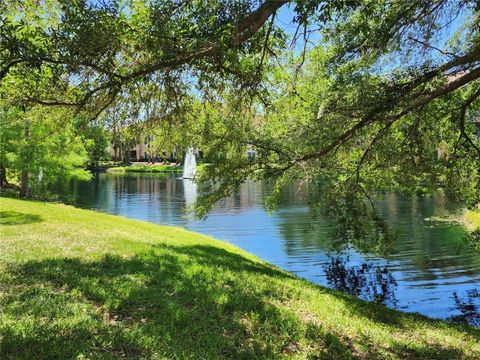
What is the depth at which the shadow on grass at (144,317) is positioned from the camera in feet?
15.2

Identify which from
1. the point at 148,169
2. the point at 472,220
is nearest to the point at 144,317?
the point at 472,220

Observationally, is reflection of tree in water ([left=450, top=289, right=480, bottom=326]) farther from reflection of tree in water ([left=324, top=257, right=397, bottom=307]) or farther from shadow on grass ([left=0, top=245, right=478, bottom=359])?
shadow on grass ([left=0, top=245, right=478, bottom=359])

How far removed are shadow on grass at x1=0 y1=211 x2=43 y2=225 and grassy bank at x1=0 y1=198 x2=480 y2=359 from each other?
4.17 metres

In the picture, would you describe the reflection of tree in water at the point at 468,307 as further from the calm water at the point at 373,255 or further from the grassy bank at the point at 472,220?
the grassy bank at the point at 472,220

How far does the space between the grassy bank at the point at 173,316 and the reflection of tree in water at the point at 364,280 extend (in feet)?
13.5

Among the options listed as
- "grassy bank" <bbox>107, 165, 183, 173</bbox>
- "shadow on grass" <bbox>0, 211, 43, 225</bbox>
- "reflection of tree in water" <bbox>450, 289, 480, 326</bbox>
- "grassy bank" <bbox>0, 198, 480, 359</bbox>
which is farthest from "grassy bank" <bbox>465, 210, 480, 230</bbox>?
"grassy bank" <bbox>107, 165, 183, 173</bbox>

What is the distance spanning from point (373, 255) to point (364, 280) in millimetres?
4044

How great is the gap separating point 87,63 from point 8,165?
86.2 feet

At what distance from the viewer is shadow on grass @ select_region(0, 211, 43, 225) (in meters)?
13.5

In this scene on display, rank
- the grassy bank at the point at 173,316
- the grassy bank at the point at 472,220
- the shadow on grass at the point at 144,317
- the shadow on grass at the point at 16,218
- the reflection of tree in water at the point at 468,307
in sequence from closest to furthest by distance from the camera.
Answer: the shadow on grass at the point at 144,317
the grassy bank at the point at 173,316
the reflection of tree in water at the point at 468,307
the shadow on grass at the point at 16,218
the grassy bank at the point at 472,220

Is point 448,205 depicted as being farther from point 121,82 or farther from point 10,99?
point 10,99

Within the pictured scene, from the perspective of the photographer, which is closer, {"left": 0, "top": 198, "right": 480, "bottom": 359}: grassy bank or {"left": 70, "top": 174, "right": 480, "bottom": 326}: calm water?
{"left": 0, "top": 198, "right": 480, "bottom": 359}: grassy bank

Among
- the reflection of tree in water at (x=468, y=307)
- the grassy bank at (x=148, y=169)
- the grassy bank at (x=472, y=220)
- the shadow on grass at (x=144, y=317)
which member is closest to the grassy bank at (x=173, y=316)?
the shadow on grass at (x=144, y=317)

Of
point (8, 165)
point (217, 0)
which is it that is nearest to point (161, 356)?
point (217, 0)
